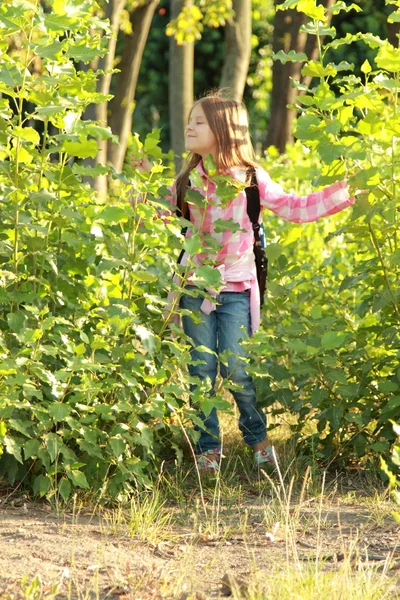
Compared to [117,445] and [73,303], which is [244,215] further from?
[117,445]

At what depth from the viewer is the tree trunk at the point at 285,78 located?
1189 centimetres

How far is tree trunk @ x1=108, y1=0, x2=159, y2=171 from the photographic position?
10344 mm

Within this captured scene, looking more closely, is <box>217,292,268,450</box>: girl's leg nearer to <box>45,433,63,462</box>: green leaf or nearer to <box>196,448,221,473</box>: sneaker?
<box>196,448,221,473</box>: sneaker

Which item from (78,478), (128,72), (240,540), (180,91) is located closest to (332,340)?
(240,540)

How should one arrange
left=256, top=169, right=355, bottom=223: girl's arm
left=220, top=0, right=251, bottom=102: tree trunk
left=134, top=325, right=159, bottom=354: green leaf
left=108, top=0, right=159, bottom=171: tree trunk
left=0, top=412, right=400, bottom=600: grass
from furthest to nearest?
left=108, top=0, right=159, bottom=171: tree trunk, left=220, top=0, right=251, bottom=102: tree trunk, left=256, top=169, right=355, bottom=223: girl's arm, left=134, top=325, right=159, bottom=354: green leaf, left=0, top=412, right=400, bottom=600: grass

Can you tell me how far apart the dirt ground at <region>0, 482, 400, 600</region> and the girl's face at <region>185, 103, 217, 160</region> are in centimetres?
147

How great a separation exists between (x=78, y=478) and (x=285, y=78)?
9.25 m

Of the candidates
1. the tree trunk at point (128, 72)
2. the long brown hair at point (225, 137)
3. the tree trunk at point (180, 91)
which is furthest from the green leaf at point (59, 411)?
the tree trunk at point (128, 72)

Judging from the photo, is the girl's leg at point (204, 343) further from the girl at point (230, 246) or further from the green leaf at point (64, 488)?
the green leaf at point (64, 488)

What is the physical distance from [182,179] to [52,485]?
143cm

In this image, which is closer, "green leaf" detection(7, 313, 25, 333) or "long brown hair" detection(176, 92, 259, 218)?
"green leaf" detection(7, 313, 25, 333)

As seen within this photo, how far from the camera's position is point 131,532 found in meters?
3.37

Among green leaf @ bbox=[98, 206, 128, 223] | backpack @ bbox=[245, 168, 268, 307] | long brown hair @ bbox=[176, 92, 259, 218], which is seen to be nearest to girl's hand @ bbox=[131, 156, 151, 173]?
green leaf @ bbox=[98, 206, 128, 223]

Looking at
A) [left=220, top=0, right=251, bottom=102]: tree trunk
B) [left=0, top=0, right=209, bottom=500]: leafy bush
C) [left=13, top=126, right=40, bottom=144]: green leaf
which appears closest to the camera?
[left=13, top=126, right=40, bottom=144]: green leaf
